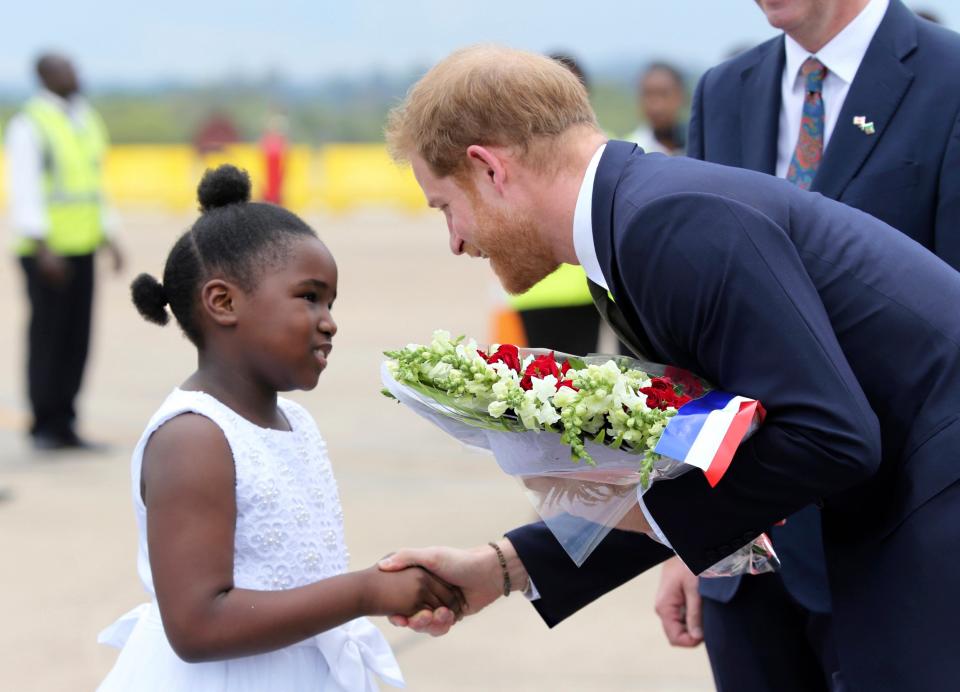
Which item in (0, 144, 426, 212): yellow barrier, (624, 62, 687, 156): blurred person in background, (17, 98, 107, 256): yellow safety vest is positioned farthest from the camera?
(0, 144, 426, 212): yellow barrier

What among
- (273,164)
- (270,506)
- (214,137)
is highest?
(270,506)

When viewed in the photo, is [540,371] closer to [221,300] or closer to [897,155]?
[221,300]

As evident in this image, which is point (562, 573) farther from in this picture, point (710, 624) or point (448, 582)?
point (710, 624)

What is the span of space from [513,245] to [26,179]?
5.79 meters

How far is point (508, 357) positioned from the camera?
229 centimetres

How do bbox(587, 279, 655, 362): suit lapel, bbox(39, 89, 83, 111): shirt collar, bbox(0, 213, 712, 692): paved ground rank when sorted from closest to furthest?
bbox(587, 279, 655, 362): suit lapel < bbox(0, 213, 712, 692): paved ground < bbox(39, 89, 83, 111): shirt collar

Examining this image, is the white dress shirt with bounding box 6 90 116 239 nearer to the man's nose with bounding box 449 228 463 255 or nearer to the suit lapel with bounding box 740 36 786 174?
the suit lapel with bounding box 740 36 786 174

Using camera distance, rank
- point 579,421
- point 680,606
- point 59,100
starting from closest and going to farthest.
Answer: point 579,421
point 680,606
point 59,100

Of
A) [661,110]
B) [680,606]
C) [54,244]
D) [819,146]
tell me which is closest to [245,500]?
[680,606]

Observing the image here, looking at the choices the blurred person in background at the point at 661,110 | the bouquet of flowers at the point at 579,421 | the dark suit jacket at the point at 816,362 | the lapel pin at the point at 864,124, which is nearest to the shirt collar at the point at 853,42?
the lapel pin at the point at 864,124

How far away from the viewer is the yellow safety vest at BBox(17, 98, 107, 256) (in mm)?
7504

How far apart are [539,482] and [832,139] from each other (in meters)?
0.94

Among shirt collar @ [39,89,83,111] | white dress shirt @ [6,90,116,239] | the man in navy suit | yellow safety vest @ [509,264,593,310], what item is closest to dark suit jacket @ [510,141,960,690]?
the man in navy suit

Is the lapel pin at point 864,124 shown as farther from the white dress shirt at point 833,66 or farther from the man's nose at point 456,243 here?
the man's nose at point 456,243
